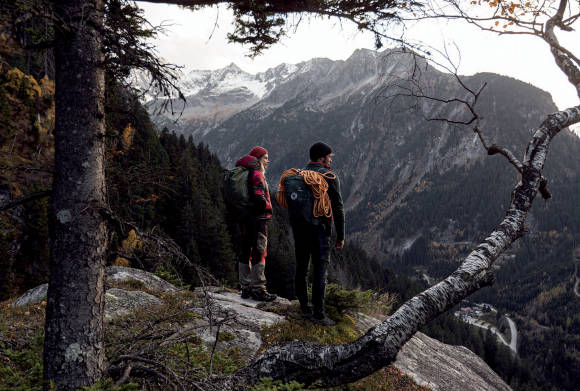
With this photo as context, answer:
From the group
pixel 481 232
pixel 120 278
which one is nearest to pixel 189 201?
pixel 120 278

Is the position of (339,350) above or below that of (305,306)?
above

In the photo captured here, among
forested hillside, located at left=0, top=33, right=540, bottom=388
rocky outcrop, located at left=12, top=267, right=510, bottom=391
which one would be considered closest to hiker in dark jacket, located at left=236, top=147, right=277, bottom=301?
rocky outcrop, located at left=12, top=267, right=510, bottom=391

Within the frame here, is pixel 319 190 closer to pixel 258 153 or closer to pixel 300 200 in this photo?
pixel 300 200

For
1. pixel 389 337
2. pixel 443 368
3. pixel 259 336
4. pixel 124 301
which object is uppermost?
pixel 389 337

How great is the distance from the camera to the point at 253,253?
6035 mm

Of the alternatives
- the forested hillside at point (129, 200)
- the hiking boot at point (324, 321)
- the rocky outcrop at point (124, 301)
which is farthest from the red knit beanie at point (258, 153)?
the rocky outcrop at point (124, 301)

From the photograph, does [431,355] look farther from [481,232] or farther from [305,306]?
[481,232]

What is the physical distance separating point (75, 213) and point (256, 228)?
3.49 m

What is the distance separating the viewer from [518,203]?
3299 millimetres

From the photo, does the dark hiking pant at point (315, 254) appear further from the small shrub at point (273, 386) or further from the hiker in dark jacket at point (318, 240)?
the small shrub at point (273, 386)

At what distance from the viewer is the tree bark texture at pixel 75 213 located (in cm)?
263

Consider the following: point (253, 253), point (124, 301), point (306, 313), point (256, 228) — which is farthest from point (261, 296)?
point (124, 301)

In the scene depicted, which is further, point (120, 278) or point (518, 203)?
point (120, 278)

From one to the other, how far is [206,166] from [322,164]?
56463mm
